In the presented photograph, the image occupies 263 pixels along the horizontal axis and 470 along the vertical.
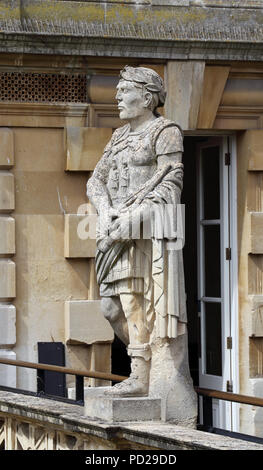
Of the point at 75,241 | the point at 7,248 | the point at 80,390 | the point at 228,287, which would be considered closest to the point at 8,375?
the point at 7,248

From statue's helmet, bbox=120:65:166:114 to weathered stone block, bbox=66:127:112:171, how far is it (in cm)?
356

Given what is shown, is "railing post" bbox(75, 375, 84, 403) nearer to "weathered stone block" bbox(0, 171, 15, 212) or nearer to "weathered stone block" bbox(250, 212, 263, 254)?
"weathered stone block" bbox(0, 171, 15, 212)

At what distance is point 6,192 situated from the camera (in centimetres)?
1246

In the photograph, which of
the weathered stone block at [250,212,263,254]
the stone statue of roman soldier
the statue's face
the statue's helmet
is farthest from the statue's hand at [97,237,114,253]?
the weathered stone block at [250,212,263,254]

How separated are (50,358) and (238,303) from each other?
185 centimetres

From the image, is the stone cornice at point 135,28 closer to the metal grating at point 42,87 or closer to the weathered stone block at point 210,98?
the weathered stone block at point 210,98

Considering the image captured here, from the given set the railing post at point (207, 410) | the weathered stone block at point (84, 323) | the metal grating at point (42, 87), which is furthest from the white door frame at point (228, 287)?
the railing post at point (207, 410)

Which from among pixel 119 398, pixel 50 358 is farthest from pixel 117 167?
pixel 50 358

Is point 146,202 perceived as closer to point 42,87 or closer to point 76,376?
point 76,376

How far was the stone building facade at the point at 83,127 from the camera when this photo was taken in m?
12.4

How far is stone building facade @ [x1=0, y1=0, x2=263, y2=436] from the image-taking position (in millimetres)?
12438

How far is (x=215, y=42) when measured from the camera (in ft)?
41.3

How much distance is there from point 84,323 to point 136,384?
151 inches
